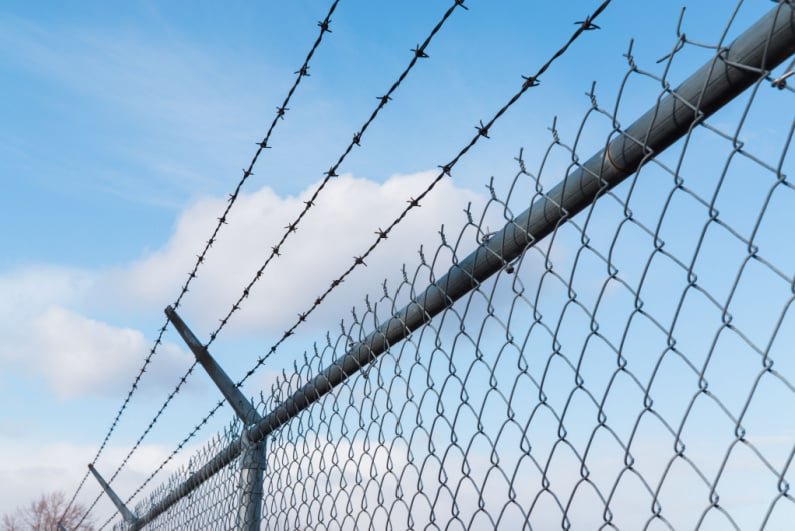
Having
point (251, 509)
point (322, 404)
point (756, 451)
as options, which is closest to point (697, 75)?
point (756, 451)

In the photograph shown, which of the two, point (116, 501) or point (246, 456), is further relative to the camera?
point (116, 501)

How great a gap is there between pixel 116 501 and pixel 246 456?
422 centimetres

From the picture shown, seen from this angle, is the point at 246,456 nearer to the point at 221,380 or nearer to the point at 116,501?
the point at 221,380

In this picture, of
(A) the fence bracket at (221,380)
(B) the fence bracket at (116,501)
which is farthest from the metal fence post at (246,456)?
(B) the fence bracket at (116,501)

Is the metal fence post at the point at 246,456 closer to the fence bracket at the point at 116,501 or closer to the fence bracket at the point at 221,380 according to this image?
the fence bracket at the point at 221,380

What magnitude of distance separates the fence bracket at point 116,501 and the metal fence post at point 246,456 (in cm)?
318

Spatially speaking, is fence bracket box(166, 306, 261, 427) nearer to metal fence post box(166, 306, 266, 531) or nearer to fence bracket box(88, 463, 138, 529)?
metal fence post box(166, 306, 266, 531)

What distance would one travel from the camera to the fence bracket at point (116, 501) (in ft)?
22.9

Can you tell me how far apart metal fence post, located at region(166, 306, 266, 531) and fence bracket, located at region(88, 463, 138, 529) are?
3.18 metres

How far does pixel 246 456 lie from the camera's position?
13.0 ft

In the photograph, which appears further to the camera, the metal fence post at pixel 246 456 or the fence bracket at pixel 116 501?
the fence bracket at pixel 116 501

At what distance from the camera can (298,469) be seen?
3434mm

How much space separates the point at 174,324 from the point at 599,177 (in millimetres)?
3364

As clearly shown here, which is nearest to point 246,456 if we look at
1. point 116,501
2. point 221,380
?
point 221,380
